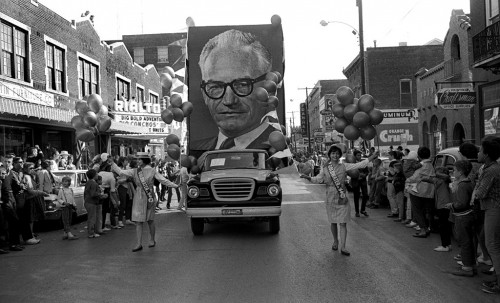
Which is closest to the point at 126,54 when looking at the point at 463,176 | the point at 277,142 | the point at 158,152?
the point at 158,152

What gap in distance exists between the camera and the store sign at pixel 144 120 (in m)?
26.2

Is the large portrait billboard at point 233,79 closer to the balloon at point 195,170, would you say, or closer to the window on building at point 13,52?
the balloon at point 195,170

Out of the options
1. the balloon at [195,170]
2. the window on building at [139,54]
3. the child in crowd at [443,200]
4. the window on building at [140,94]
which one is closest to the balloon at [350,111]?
the child in crowd at [443,200]

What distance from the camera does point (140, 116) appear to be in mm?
26641

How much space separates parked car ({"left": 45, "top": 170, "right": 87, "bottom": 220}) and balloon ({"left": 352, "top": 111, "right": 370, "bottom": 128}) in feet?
23.0

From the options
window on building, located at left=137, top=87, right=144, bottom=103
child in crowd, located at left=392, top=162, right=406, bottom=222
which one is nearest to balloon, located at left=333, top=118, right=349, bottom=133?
child in crowd, located at left=392, top=162, right=406, bottom=222

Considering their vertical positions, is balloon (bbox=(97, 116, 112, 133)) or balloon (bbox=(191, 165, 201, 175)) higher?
balloon (bbox=(97, 116, 112, 133))

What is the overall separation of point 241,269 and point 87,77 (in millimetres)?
20690

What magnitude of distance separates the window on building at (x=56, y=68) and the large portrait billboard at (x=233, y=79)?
10.8 m

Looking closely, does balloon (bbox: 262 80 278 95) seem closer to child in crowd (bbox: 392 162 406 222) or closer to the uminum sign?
child in crowd (bbox: 392 162 406 222)

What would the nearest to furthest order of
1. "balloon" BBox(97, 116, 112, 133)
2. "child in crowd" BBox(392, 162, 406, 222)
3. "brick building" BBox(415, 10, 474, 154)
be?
"child in crowd" BBox(392, 162, 406, 222), "balloon" BBox(97, 116, 112, 133), "brick building" BBox(415, 10, 474, 154)

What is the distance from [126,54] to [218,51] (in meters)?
21.3

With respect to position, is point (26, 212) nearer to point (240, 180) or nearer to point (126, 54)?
point (240, 180)

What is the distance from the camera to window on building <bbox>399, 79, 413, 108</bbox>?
43688mm
